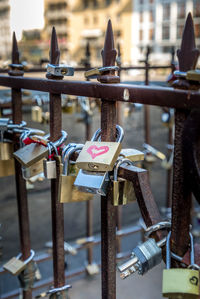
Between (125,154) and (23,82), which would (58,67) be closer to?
(23,82)

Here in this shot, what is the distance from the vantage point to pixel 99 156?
2.89 feet

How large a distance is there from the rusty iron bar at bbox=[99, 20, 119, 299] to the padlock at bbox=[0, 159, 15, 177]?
66cm

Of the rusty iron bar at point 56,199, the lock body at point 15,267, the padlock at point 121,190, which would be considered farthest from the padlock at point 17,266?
the padlock at point 121,190

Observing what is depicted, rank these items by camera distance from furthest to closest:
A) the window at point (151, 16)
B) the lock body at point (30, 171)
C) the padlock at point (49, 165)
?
the window at point (151, 16), the lock body at point (30, 171), the padlock at point (49, 165)

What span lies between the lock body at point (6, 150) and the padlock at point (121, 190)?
675 millimetres

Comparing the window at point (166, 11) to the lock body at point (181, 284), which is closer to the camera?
the lock body at point (181, 284)

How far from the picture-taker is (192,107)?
73 cm

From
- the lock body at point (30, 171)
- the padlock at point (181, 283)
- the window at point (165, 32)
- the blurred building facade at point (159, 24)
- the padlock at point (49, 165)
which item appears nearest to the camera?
the padlock at point (181, 283)

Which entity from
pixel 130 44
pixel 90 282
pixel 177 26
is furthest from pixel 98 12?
pixel 90 282

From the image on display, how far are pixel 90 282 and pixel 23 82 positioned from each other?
2390mm

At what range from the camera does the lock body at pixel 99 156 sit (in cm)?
86

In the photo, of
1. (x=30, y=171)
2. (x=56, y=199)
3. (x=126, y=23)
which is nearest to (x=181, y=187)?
(x=56, y=199)

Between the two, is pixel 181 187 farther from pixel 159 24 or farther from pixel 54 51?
pixel 159 24

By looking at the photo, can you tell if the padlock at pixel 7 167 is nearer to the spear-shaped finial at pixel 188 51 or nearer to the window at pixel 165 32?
the spear-shaped finial at pixel 188 51
